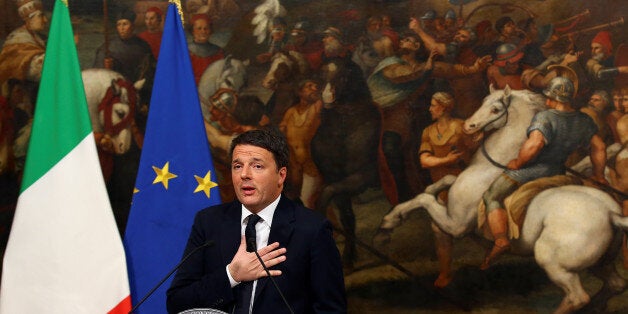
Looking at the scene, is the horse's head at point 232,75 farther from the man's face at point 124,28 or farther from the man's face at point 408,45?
the man's face at point 408,45

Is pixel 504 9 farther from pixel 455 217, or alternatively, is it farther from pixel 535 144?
pixel 455 217

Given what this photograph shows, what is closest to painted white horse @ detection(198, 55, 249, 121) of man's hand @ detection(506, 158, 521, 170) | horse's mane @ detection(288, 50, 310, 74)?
horse's mane @ detection(288, 50, 310, 74)

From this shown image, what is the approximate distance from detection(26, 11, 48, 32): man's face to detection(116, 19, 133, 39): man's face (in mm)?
575

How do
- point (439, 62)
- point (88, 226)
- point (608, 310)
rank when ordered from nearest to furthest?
point (88, 226)
point (608, 310)
point (439, 62)

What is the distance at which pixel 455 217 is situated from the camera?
19.5 ft

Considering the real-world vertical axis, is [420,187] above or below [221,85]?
below

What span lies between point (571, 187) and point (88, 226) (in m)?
3.58

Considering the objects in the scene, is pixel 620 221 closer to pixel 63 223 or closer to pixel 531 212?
pixel 531 212

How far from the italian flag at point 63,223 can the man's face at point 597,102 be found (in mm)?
3708

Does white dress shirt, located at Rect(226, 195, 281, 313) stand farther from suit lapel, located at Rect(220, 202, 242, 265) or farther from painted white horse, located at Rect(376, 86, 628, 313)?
painted white horse, located at Rect(376, 86, 628, 313)

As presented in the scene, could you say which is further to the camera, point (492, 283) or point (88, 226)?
point (492, 283)

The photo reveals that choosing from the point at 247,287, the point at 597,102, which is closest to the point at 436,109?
the point at 597,102

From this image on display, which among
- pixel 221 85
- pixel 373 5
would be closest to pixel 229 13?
pixel 221 85

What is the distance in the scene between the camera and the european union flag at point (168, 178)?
5023mm
